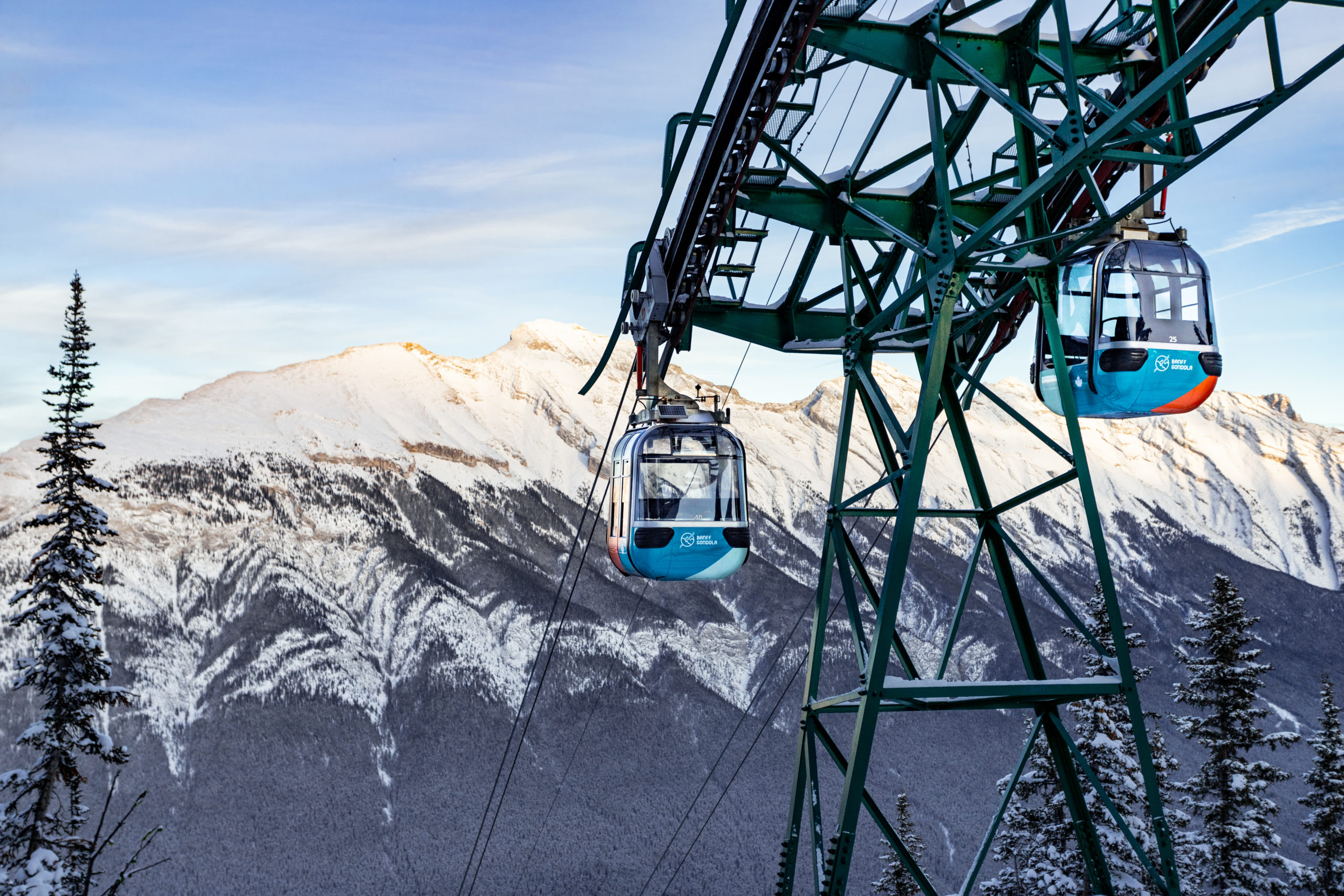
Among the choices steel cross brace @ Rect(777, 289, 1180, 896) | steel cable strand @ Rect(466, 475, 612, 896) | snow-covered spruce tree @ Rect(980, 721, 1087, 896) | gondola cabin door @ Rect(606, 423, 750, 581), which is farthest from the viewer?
steel cable strand @ Rect(466, 475, 612, 896)

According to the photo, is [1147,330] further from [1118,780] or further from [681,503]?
[1118,780]

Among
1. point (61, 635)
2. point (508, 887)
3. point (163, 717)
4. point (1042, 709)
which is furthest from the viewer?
point (163, 717)

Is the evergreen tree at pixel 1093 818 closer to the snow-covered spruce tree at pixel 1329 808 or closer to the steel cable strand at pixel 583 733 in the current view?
the snow-covered spruce tree at pixel 1329 808

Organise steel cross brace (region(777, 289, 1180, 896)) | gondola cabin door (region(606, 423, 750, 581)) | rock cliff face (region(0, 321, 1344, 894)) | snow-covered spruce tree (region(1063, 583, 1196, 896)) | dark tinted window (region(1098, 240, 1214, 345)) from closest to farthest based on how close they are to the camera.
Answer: steel cross brace (region(777, 289, 1180, 896)) → dark tinted window (region(1098, 240, 1214, 345)) → gondola cabin door (region(606, 423, 750, 581)) → snow-covered spruce tree (region(1063, 583, 1196, 896)) → rock cliff face (region(0, 321, 1344, 894))

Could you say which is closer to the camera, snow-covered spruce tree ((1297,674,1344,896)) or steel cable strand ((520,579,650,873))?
snow-covered spruce tree ((1297,674,1344,896))

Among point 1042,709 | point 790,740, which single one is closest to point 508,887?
point 790,740

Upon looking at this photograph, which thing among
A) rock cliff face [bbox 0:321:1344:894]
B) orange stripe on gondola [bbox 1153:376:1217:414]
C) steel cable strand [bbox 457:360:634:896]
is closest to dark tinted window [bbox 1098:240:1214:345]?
orange stripe on gondola [bbox 1153:376:1217:414]

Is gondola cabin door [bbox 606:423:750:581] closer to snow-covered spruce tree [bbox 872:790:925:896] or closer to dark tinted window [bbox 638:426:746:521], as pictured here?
dark tinted window [bbox 638:426:746:521]

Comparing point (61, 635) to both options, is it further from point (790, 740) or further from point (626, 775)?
point (790, 740)
